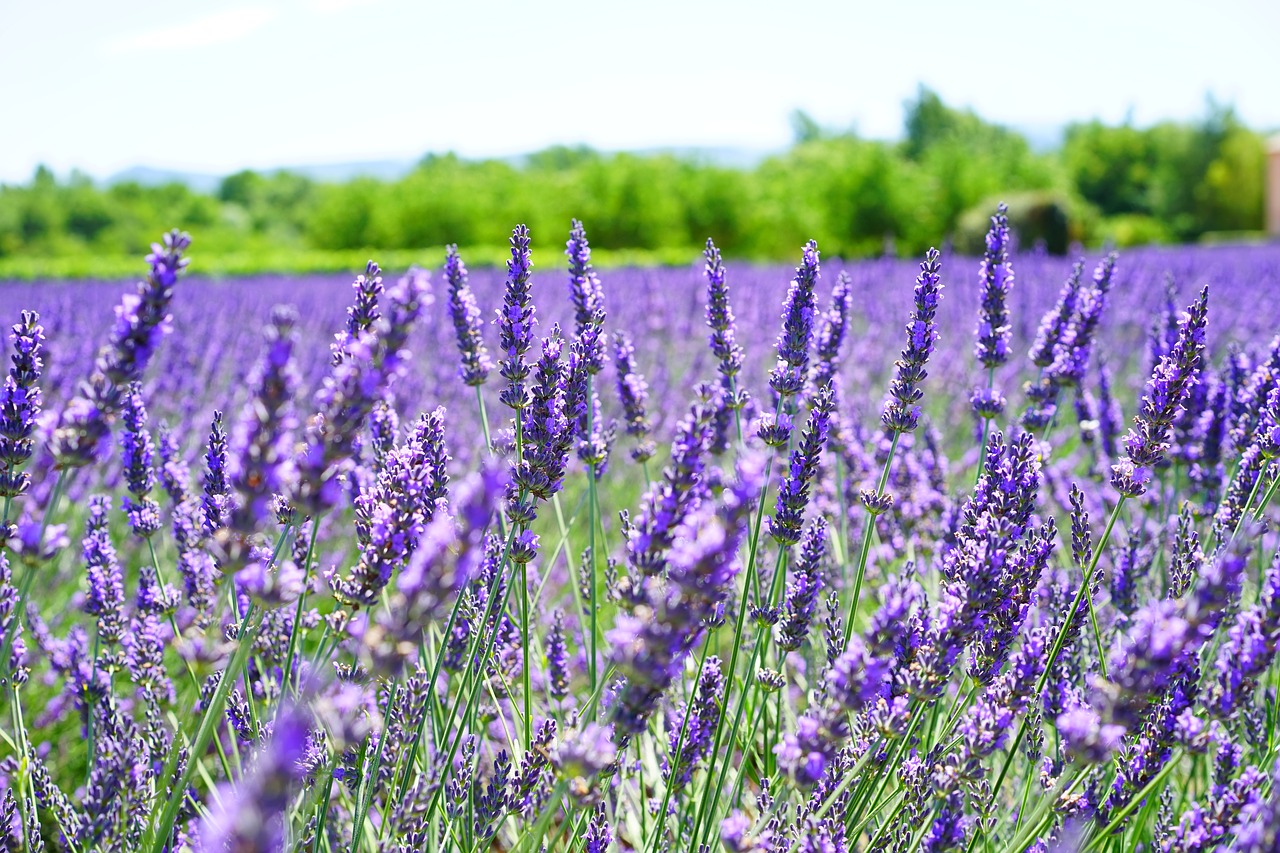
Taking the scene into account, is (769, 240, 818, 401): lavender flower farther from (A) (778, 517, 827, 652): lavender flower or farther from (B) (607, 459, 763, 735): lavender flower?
(B) (607, 459, 763, 735): lavender flower

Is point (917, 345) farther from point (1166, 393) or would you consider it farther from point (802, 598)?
point (802, 598)

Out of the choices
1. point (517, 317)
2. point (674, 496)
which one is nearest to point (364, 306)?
point (517, 317)

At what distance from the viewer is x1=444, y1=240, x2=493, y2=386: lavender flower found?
2.12m

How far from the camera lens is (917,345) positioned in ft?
6.84

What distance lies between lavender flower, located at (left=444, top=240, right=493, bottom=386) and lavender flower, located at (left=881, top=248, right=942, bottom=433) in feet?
3.23

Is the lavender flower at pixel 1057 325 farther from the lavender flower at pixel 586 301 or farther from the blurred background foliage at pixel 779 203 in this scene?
the blurred background foliage at pixel 779 203

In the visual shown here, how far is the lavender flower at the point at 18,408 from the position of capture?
4.57ft

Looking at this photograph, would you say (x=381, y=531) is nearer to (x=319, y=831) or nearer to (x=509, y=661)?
(x=319, y=831)

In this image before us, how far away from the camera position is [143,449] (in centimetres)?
199

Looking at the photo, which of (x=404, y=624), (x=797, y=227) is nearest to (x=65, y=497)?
(x=404, y=624)

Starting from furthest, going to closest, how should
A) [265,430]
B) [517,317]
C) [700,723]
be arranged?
[517,317] → [700,723] → [265,430]

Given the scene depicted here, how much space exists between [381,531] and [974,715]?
0.96 meters

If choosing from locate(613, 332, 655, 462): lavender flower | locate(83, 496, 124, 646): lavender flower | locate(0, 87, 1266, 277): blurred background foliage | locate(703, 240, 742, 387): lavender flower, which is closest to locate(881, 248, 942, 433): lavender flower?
locate(703, 240, 742, 387): lavender flower

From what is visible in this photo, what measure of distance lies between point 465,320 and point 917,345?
1053 millimetres
